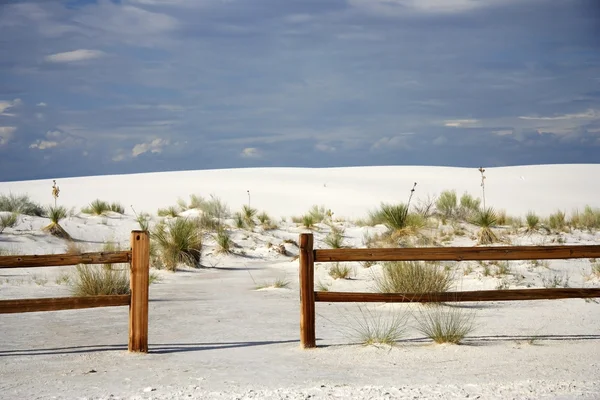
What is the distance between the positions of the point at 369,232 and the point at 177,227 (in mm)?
9218

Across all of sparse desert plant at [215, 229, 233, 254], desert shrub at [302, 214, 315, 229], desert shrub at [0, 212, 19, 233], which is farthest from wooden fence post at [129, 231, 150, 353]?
desert shrub at [302, 214, 315, 229]

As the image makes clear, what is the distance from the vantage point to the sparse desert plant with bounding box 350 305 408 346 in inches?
367

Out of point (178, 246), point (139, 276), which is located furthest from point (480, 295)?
point (178, 246)

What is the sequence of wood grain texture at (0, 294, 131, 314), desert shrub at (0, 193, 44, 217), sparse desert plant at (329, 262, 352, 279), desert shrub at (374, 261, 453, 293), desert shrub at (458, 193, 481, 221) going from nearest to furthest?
wood grain texture at (0, 294, 131, 314)
desert shrub at (374, 261, 453, 293)
sparse desert plant at (329, 262, 352, 279)
desert shrub at (0, 193, 44, 217)
desert shrub at (458, 193, 481, 221)

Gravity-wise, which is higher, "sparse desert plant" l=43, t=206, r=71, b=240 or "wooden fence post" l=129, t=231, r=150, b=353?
"sparse desert plant" l=43, t=206, r=71, b=240

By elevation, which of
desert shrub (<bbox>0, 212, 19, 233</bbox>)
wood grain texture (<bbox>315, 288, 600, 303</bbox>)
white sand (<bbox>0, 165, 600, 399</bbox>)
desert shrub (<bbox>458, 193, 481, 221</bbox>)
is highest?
desert shrub (<bbox>458, 193, 481, 221</bbox>)

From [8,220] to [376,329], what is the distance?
17.5 metres

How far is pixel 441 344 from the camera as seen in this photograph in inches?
365

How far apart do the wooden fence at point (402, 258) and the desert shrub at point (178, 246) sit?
36.8ft

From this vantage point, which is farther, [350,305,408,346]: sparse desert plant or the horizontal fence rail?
[350,305,408,346]: sparse desert plant

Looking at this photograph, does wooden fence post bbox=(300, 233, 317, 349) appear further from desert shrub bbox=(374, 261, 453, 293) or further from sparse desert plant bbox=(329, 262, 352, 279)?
sparse desert plant bbox=(329, 262, 352, 279)

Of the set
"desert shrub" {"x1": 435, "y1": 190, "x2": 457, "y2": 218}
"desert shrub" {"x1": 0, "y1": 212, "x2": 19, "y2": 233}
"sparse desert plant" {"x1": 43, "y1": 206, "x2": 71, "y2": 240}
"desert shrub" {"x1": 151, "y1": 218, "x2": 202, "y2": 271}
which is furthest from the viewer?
"desert shrub" {"x1": 435, "y1": 190, "x2": 457, "y2": 218}

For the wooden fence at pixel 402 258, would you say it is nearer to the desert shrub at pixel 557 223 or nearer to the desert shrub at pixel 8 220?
the desert shrub at pixel 8 220

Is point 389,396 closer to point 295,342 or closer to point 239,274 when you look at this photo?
point 295,342
